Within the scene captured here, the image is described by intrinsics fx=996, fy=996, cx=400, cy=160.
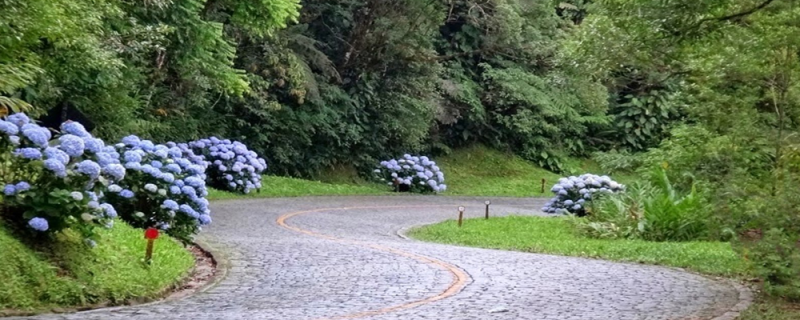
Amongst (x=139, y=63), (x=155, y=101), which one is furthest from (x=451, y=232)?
(x=155, y=101)

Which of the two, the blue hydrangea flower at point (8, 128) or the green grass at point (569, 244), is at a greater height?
the blue hydrangea flower at point (8, 128)

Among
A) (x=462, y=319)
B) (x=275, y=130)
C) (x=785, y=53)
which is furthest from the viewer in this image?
(x=275, y=130)

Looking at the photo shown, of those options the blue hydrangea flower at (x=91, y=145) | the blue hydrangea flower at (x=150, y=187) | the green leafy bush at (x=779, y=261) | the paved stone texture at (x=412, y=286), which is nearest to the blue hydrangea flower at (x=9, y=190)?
the blue hydrangea flower at (x=91, y=145)

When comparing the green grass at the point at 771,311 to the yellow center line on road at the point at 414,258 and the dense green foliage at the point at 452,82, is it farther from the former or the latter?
the yellow center line on road at the point at 414,258

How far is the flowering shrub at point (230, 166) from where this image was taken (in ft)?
81.7

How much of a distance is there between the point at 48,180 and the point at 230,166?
16354 millimetres

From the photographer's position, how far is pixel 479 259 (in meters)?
13.0

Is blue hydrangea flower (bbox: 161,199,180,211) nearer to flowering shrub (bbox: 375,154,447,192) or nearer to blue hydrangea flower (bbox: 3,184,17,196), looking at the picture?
blue hydrangea flower (bbox: 3,184,17,196)

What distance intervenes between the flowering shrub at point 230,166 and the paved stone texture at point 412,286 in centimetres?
835

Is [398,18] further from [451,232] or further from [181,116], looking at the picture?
[451,232]

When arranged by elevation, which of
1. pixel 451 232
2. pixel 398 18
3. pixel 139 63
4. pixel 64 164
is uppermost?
pixel 398 18

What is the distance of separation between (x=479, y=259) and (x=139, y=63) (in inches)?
506

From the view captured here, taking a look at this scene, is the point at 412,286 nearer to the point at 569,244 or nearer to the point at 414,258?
the point at 414,258

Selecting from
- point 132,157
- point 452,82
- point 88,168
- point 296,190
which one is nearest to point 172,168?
point 132,157
